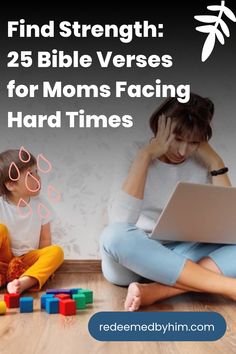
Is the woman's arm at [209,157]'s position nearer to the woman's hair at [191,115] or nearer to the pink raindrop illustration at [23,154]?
the woman's hair at [191,115]

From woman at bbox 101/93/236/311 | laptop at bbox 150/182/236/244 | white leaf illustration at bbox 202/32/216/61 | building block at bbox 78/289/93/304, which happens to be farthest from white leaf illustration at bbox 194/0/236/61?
building block at bbox 78/289/93/304

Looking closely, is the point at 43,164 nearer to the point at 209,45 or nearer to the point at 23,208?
the point at 23,208

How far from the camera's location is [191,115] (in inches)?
42.6

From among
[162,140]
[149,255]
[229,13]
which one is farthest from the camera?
[162,140]

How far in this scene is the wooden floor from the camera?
71 cm

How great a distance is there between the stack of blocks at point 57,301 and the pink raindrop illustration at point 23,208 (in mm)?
255

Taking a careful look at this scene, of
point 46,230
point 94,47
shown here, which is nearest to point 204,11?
point 94,47

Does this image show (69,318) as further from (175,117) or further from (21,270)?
(175,117)

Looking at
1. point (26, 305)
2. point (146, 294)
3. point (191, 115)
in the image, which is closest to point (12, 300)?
point (26, 305)

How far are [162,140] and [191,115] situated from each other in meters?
0.08

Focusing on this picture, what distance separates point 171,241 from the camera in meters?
1.13

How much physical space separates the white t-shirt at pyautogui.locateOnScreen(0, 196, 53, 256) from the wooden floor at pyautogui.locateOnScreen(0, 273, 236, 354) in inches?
6.0

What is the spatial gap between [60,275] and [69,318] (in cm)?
34

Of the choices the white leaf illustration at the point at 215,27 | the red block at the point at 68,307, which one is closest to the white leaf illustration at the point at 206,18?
the white leaf illustration at the point at 215,27
